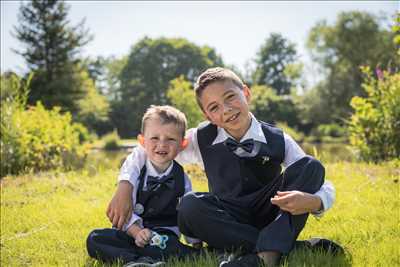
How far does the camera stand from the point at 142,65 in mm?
40500

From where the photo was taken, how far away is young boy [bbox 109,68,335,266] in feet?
6.03

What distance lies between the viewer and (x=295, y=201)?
1.79 metres

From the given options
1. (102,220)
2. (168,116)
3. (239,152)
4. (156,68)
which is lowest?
(102,220)

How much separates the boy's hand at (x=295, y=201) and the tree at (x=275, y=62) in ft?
128

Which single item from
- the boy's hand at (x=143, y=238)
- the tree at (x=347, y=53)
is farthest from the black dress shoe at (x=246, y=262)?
the tree at (x=347, y=53)

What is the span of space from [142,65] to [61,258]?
39277 millimetres

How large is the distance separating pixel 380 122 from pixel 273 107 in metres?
23.0

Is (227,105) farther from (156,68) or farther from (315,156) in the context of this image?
(156,68)

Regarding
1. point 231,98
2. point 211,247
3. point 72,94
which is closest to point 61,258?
Result: point 211,247

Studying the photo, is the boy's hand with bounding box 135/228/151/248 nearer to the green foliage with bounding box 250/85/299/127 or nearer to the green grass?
the green grass

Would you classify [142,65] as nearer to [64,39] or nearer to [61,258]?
[64,39]

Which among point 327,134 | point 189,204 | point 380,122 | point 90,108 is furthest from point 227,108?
point 90,108

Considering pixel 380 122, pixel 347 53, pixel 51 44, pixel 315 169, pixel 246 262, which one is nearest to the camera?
pixel 246 262

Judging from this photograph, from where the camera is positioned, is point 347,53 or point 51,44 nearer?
point 51,44
